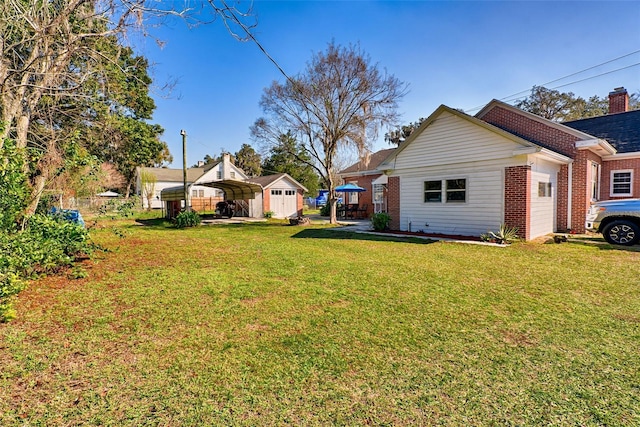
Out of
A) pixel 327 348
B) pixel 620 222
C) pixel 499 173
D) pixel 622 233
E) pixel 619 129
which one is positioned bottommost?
pixel 327 348

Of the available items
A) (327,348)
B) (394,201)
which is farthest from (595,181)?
(327,348)

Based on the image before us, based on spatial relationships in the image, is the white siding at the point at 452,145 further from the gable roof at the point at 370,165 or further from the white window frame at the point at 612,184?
the gable roof at the point at 370,165

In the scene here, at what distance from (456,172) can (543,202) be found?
3.02 metres

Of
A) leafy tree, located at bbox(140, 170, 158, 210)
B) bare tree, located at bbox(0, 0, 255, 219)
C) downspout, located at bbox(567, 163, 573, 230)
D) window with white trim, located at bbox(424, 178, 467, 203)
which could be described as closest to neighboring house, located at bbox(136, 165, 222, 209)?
leafy tree, located at bbox(140, 170, 158, 210)

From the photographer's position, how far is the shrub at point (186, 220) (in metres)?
15.2

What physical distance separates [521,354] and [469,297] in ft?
5.27

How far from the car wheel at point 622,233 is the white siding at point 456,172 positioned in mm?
2762

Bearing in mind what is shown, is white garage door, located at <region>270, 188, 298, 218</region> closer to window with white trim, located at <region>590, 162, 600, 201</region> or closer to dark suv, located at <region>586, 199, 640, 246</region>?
window with white trim, located at <region>590, 162, 600, 201</region>

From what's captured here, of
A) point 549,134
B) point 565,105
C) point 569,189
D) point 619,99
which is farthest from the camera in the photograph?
point 565,105

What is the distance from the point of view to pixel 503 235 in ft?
29.6

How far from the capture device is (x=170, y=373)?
101 inches

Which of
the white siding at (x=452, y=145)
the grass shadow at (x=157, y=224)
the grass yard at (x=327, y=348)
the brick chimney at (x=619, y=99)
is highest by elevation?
the brick chimney at (x=619, y=99)

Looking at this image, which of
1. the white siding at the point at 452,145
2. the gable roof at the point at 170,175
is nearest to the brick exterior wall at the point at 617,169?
the white siding at the point at 452,145

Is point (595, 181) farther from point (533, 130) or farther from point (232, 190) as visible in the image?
point (232, 190)
